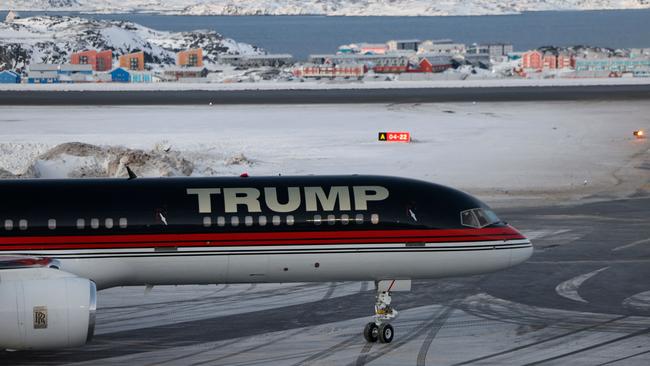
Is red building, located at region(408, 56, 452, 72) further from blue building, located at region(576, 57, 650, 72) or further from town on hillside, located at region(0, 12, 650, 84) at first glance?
blue building, located at region(576, 57, 650, 72)

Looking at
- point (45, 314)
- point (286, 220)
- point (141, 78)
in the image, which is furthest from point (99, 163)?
point (141, 78)

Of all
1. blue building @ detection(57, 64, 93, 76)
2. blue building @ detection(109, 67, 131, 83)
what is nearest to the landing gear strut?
blue building @ detection(109, 67, 131, 83)

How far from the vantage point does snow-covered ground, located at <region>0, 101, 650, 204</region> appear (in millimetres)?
65812

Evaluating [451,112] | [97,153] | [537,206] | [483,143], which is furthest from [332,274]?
[451,112]

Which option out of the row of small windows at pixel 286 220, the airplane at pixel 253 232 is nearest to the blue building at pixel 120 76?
the airplane at pixel 253 232

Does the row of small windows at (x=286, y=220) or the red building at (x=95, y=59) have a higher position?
the row of small windows at (x=286, y=220)

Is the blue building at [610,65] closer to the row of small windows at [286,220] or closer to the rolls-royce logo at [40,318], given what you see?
the row of small windows at [286,220]

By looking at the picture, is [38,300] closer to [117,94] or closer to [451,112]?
[451,112]

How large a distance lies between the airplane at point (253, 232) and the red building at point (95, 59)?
16065cm

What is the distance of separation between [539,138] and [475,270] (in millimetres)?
52684

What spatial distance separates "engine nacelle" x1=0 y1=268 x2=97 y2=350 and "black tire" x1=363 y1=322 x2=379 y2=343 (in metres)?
7.97

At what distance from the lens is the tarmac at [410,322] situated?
31.5 m

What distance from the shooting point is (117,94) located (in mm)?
127688

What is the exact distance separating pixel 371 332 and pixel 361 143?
4913 centimetres
